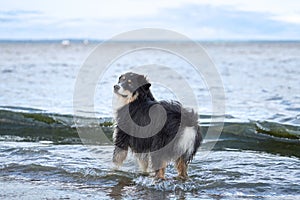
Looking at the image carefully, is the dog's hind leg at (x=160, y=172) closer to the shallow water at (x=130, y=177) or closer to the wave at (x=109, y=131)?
the shallow water at (x=130, y=177)

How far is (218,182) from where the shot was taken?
6859 millimetres

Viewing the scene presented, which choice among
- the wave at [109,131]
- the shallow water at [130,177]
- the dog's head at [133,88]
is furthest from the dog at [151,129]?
the wave at [109,131]

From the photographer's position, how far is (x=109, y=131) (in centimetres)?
1098

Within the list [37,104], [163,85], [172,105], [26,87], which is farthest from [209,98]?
[172,105]

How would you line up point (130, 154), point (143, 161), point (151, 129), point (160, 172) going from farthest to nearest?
point (130, 154) → point (143, 161) → point (160, 172) → point (151, 129)

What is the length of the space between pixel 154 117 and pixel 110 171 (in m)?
1.35

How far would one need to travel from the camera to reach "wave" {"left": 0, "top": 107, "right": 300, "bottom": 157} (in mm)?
→ 9711

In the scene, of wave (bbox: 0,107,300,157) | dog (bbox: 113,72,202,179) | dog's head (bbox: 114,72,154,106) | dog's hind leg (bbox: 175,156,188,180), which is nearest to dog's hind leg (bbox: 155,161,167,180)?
dog (bbox: 113,72,202,179)

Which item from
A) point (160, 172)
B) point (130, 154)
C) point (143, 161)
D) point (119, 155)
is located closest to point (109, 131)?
point (130, 154)

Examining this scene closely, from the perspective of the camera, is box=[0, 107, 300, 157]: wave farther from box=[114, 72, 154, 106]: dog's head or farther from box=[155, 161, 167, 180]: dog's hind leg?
box=[114, 72, 154, 106]: dog's head

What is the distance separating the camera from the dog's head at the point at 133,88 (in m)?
6.99

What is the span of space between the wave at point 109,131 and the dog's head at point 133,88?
298 centimetres

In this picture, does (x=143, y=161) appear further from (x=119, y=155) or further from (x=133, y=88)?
(x=133, y=88)

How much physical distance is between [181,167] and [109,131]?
4.26 m
